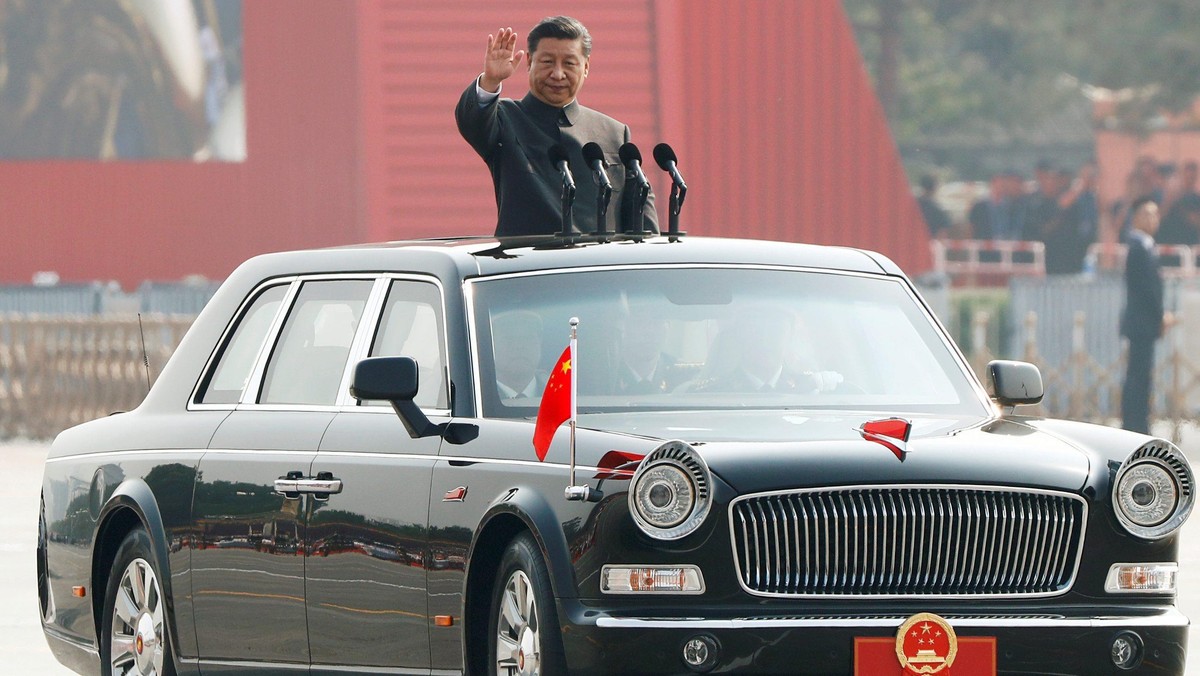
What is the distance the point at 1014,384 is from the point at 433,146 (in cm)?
2655

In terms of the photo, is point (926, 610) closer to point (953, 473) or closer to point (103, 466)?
point (953, 473)

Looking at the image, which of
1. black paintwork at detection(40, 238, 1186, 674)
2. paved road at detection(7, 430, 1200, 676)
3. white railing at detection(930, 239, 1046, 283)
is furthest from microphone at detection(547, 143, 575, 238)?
white railing at detection(930, 239, 1046, 283)

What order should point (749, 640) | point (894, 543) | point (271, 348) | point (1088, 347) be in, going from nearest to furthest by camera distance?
point (749, 640) → point (894, 543) → point (271, 348) → point (1088, 347)

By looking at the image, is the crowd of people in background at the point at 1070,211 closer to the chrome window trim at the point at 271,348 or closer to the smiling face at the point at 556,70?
the smiling face at the point at 556,70

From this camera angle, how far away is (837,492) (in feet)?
19.4

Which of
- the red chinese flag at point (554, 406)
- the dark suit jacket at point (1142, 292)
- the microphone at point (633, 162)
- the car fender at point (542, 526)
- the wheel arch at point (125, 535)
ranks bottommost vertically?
the dark suit jacket at point (1142, 292)

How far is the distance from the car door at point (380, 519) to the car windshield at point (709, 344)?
0.71 ft

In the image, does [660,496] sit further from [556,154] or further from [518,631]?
[556,154]

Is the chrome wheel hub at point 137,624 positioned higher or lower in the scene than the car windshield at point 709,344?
lower

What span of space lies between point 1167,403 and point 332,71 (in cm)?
1387

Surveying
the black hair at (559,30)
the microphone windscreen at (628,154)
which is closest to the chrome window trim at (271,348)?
the microphone windscreen at (628,154)

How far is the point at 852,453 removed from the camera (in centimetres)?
599

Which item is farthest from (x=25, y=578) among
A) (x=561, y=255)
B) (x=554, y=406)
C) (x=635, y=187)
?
(x=554, y=406)

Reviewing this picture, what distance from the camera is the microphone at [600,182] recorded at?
8.04 meters
